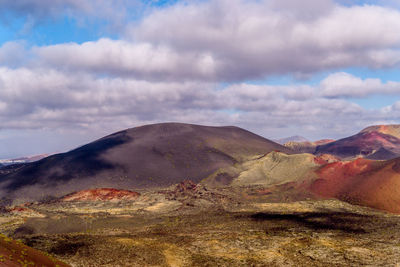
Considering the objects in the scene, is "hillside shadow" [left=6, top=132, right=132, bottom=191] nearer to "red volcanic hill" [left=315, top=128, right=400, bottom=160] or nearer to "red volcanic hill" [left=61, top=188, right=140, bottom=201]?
"red volcanic hill" [left=61, top=188, right=140, bottom=201]

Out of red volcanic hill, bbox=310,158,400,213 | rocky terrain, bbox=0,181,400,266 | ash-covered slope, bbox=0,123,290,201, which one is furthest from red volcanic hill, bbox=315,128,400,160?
rocky terrain, bbox=0,181,400,266

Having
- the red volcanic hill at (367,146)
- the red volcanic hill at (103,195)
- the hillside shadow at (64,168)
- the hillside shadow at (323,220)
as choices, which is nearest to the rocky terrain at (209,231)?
the hillside shadow at (323,220)

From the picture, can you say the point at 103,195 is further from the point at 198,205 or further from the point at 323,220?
the point at 323,220

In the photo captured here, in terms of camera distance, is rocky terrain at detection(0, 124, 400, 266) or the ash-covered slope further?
the ash-covered slope

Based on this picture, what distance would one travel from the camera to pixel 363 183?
42812 mm

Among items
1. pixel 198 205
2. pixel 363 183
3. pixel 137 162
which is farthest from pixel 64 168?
pixel 363 183

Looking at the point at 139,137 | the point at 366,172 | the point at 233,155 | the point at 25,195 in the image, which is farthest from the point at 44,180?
the point at 366,172

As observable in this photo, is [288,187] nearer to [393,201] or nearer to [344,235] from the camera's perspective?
[393,201]

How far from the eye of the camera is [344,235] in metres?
24.6

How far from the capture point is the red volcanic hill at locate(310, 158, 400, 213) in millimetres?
38094

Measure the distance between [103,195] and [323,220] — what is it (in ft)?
103

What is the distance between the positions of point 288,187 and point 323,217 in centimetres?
1621

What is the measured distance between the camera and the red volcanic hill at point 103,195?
46.4 m

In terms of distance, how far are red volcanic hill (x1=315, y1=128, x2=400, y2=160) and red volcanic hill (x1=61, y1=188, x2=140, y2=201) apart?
294 ft
